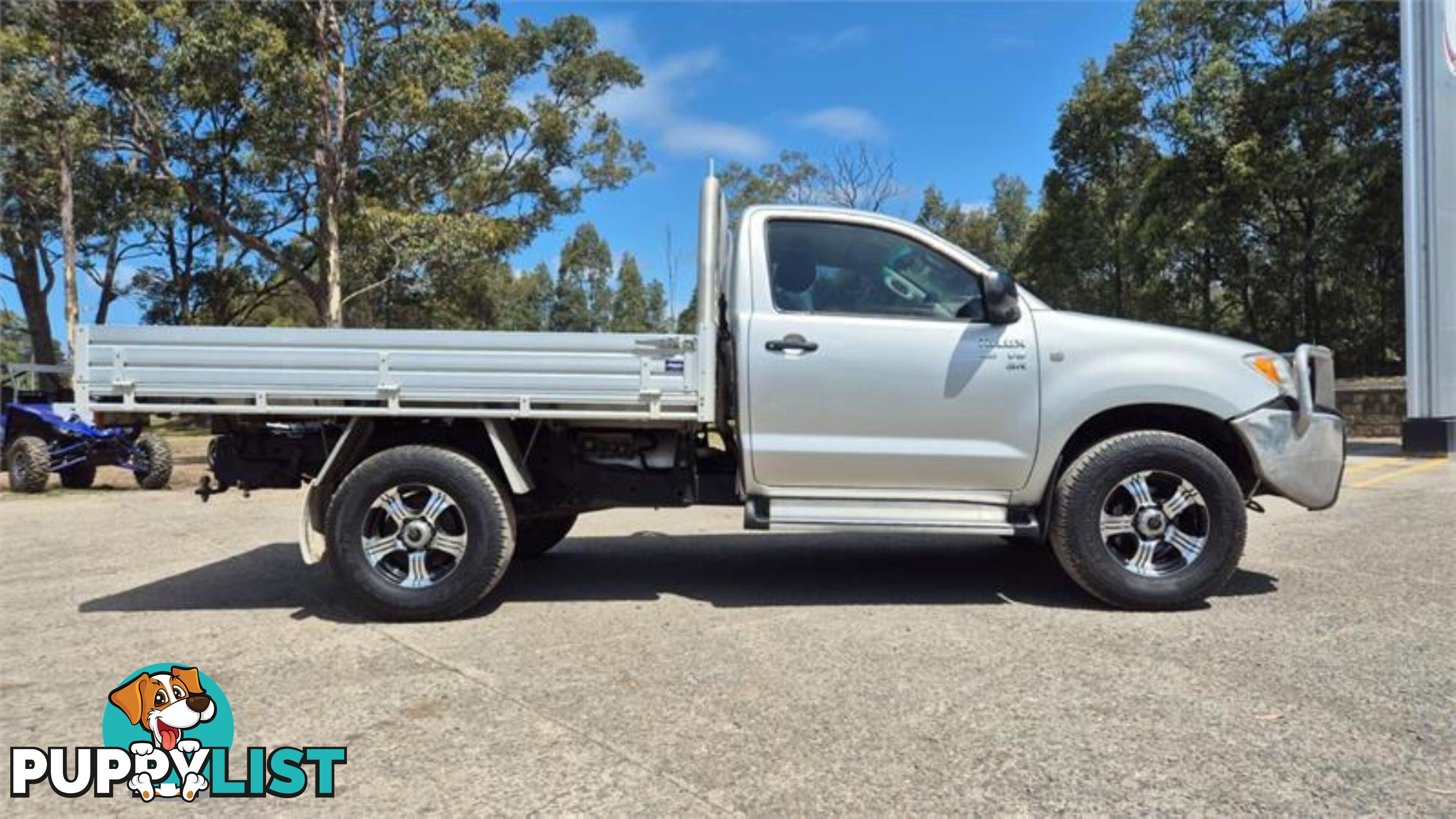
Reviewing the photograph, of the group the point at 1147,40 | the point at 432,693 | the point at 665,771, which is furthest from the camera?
the point at 1147,40

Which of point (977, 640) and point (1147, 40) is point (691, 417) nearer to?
Result: point (977, 640)

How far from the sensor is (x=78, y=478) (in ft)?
44.0

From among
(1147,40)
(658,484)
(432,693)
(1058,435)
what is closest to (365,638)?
(432,693)

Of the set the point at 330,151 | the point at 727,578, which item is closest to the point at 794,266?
the point at 727,578

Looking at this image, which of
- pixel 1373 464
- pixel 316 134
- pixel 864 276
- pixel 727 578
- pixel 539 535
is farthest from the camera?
pixel 316 134

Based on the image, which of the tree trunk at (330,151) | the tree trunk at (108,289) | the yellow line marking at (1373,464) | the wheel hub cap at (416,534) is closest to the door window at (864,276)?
the wheel hub cap at (416,534)

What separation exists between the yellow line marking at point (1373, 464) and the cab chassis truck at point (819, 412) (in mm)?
8713

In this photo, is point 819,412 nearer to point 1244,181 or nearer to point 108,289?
point 1244,181

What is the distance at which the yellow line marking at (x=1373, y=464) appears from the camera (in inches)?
502

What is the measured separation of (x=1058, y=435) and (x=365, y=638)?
3.64 metres

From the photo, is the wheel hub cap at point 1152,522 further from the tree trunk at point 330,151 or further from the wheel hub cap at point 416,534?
Result: the tree trunk at point 330,151

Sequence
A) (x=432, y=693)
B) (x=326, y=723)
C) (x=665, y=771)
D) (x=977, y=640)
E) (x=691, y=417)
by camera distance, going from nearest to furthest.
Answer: (x=665, y=771) → (x=326, y=723) → (x=432, y=693) → (x=977, y=640) → (x=691, y=417)

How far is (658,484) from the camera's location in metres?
5.41

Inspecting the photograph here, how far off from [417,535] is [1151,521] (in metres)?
3.77
